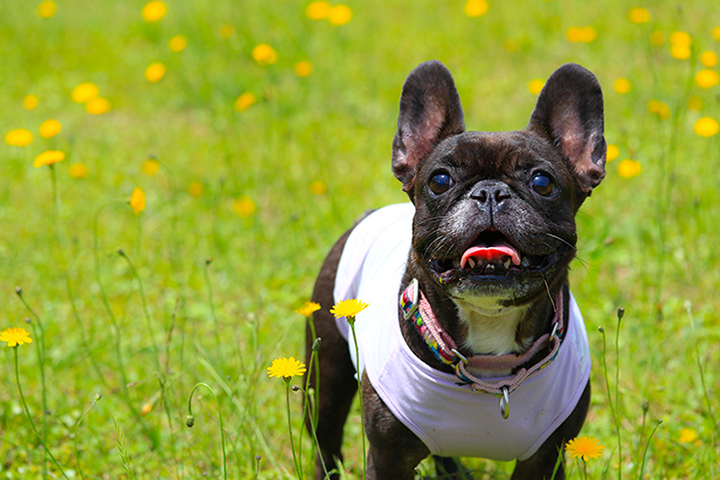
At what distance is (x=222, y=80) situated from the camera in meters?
7.05

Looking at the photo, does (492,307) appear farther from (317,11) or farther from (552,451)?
(317,11)

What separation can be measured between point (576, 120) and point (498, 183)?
534 millimetres

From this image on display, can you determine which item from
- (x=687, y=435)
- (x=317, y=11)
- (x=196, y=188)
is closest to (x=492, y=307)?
(x=687, y=435)

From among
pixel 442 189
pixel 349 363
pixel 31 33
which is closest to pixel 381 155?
pixel 349 363

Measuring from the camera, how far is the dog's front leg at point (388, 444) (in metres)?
2.37

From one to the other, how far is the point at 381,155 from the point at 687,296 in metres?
2.81

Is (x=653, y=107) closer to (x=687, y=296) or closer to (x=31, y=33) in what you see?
(x=687, y=296)

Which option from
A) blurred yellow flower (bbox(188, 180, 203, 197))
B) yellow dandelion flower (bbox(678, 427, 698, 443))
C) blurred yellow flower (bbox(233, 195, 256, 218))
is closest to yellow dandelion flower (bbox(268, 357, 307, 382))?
yellow dandelion flower (bbox(678, 427, 698, 443))

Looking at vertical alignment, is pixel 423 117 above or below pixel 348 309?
above

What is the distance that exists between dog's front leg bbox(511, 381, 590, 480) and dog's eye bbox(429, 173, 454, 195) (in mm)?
849

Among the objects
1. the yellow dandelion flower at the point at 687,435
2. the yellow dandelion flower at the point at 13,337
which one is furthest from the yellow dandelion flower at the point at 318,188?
the yellow dandelion flower at the point at 13,337

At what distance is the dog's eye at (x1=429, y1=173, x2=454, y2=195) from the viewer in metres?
2.38

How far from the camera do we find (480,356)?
2.29 m

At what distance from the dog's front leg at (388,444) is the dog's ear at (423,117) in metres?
0.82
